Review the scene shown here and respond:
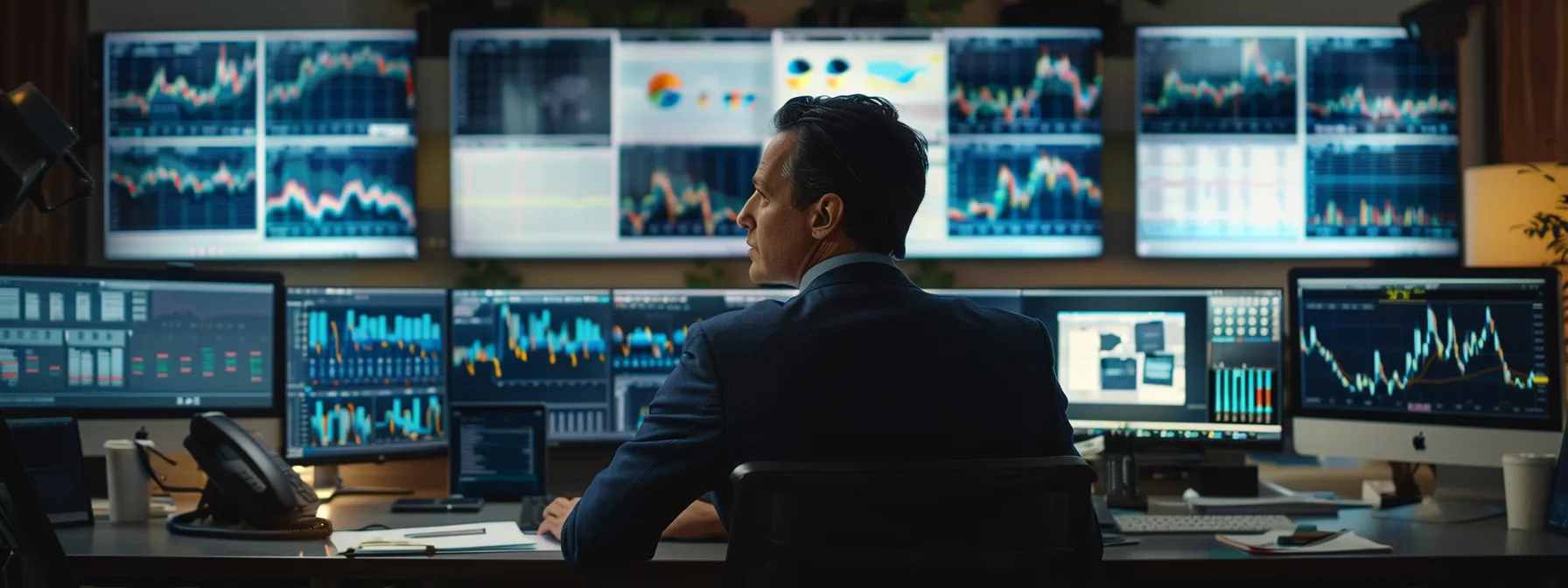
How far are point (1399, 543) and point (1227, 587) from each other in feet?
1.92

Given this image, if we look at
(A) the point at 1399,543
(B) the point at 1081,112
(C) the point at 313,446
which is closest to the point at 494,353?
(C) the point at 313,446

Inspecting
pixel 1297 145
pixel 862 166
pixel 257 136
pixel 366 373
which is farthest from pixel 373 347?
pixel 1297 145

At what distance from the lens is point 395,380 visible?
269 cm

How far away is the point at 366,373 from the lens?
2.67 m

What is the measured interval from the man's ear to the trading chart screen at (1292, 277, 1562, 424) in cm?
152

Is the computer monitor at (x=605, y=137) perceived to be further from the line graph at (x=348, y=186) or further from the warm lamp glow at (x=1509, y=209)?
the warm lamp glow at (x=1509, y=209)

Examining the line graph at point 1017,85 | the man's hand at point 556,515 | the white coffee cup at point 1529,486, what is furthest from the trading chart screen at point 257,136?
the white coffee cup at point 1529,486

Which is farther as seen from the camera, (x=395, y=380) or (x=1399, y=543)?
(x=395, y=380)

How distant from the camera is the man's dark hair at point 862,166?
1.49 meters

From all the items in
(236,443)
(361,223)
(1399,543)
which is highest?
(361,223)

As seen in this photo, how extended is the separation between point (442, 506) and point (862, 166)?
55.9 inches

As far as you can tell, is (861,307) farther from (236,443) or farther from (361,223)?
(361,223)

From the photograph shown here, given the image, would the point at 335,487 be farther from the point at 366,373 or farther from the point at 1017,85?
the point at 1017,85

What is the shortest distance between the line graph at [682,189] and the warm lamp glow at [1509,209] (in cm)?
165
